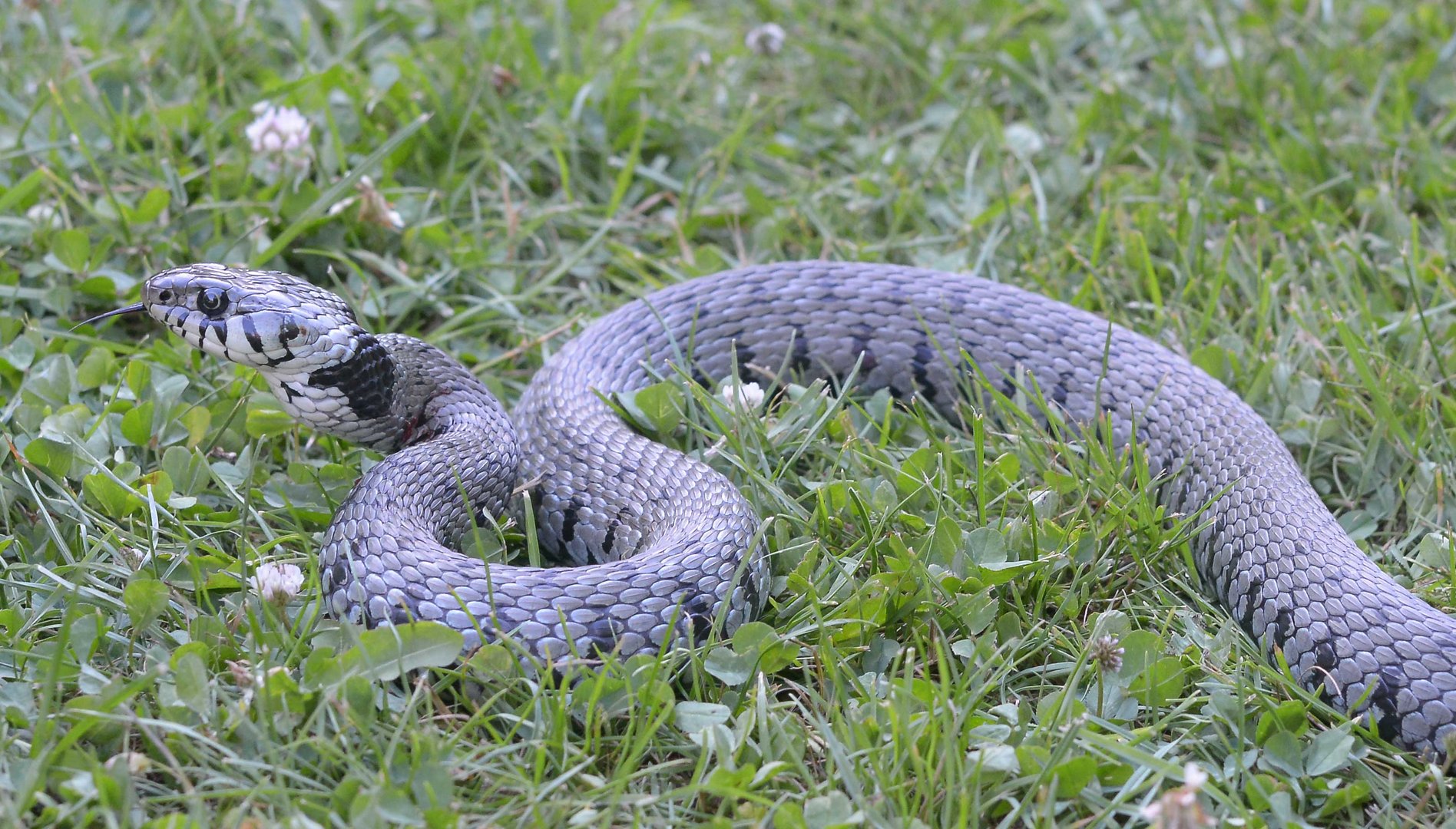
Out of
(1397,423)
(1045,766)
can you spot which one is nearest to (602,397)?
(1045,766)

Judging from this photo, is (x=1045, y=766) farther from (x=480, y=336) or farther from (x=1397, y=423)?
(x=480, y=336)

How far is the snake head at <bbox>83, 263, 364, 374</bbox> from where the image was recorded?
3.83 metres

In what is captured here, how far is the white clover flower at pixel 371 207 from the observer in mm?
5031

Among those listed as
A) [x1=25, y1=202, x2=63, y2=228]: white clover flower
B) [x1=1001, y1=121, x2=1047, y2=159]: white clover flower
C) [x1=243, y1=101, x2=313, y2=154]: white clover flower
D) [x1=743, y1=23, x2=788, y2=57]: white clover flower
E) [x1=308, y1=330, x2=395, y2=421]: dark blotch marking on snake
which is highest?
[x1=743, y1=23, x2=788, y2=57]: white clover flower

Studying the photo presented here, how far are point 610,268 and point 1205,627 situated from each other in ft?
9.09

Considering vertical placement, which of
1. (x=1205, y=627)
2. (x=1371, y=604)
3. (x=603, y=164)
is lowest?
(x=1205, y=627)

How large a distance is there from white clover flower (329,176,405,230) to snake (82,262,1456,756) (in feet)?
3.20

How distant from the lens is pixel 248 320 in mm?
3828

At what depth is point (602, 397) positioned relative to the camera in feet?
14.1

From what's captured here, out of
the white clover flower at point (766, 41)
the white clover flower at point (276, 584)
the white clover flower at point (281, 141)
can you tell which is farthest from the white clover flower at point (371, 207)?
the white clover flower at point (766, 41)

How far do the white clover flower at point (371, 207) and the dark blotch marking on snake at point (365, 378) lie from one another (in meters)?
1.14

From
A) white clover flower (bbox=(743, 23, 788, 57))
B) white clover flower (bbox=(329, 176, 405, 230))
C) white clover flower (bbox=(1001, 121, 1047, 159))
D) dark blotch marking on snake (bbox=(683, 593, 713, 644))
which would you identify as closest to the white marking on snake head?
white clover flower (bbox=(329, 176, 405, 230))

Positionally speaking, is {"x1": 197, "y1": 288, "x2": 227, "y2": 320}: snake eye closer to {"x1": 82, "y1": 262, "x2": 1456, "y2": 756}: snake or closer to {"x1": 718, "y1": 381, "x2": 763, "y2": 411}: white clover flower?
{"x1": 82, "y1": 262, "x2": 1456, "y2": 756}: snake

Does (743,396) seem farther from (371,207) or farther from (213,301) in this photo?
(371,207)
